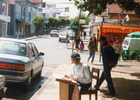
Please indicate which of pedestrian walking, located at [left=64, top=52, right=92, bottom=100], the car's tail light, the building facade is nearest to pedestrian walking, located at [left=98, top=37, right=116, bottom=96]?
pedestrian walking, located at [left=64, top=52, right=92, bottom=100]

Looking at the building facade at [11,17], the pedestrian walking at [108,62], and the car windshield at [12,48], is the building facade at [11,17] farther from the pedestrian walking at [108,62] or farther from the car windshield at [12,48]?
the pedestrian walking at [108,62]

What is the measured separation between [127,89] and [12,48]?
386 cm

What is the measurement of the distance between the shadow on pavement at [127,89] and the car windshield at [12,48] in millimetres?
2824

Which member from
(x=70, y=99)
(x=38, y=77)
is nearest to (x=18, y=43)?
(x=38, y=77)

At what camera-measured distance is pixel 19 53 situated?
7551 millimetres

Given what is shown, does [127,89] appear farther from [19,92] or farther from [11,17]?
[11,17]

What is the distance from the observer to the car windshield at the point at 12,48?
24.5 feet

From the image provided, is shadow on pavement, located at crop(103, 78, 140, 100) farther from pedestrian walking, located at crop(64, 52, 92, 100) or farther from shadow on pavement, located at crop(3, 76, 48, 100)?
shadow on pavement, located at crop(3, 76, 48, 100)

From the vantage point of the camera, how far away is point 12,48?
7.64m

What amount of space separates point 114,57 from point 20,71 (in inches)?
105

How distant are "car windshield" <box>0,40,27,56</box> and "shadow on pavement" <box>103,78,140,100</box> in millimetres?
2824

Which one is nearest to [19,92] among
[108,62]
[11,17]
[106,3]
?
[108,62]

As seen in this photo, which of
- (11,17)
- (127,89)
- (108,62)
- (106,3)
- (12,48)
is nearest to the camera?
(108,62)

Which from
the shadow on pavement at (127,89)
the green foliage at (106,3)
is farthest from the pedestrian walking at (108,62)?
the green foliage at (106,3)
